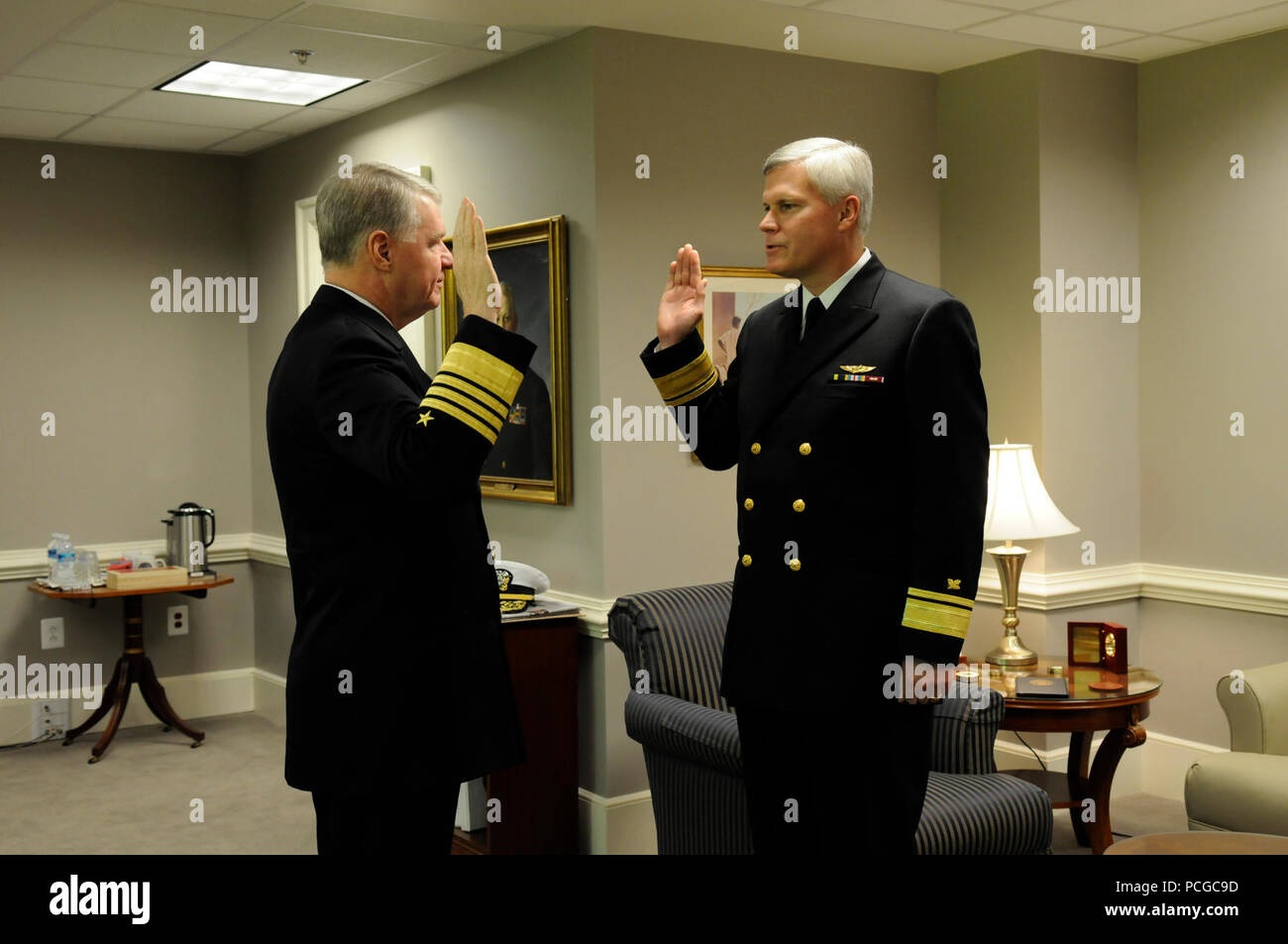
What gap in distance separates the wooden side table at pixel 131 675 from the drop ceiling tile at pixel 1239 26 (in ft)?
13.7

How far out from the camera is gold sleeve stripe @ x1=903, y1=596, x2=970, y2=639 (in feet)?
6.21

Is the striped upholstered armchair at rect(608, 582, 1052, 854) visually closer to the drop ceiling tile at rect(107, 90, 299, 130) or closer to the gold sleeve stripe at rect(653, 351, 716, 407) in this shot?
the gold sleeve stripe at rect(653, 351, 716, 407)

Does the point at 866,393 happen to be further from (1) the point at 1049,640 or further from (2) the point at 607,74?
(1) the point at 1049,640

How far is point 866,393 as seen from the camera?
1.99 metres

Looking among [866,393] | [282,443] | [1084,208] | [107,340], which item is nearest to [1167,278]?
[1084,208]

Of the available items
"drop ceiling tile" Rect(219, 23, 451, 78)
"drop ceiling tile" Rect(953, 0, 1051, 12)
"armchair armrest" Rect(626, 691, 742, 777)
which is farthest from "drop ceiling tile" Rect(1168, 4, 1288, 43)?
"armchair armrest" Rect(626, 691, 742, 777)

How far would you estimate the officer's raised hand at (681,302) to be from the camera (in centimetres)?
212

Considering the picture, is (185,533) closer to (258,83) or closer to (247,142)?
(247,142)

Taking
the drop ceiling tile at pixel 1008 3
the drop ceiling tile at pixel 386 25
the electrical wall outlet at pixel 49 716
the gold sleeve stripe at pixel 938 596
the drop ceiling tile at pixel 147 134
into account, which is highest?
the drop ceiling tile at pixel 147 134

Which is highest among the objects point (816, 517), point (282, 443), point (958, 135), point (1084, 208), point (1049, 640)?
point (958, 135)

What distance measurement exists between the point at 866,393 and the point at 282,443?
0.86m

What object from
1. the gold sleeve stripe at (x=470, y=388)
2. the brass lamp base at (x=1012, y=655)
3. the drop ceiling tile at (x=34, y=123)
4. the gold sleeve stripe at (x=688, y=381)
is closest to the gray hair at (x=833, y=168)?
the gold sleeve stripe at (x=688, y=381)

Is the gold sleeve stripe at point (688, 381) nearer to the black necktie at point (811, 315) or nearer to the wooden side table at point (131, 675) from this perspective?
the black necktie at point (811, 315)

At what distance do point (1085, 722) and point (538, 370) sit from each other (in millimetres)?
1966
